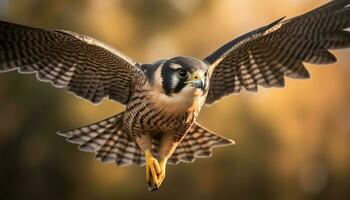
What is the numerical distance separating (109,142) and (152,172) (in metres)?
0.74

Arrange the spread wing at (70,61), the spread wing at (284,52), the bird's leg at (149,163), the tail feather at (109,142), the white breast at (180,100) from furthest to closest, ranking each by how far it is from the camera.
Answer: the tail feather at (109,142), the spread wing at (284,52), the bird's leg at (149,163), the spread wing at (70,61), the white breast at (180,100)

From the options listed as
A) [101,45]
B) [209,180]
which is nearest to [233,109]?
[209,180]

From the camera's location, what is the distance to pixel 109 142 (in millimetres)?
5672

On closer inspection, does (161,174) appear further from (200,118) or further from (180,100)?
(200,118)

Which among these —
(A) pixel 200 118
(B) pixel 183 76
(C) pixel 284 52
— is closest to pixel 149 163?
(B) pixel 183 76

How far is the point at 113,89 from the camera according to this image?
5.41 metres

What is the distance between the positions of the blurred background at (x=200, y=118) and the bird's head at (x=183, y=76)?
8.93m

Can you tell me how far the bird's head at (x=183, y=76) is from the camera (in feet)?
14.5

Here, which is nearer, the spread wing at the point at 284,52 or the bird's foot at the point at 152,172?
the bird's foot at the point at 152,172

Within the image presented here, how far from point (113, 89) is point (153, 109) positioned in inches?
29.1

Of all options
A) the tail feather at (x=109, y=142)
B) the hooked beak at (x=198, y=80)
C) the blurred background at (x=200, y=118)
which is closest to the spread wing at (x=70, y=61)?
the tail feather at (x=109, y=142)

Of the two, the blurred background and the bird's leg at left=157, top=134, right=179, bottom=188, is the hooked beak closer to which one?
the bird's leg at left=157, top=134, right=179, bottom=188

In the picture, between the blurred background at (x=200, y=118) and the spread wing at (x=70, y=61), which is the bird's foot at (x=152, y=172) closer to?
the spread wing at (x=70, y=61)

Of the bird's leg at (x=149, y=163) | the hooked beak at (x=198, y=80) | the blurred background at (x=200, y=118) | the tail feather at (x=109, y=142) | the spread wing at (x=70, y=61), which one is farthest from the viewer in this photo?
the blurred background at (x=200, y=118)
